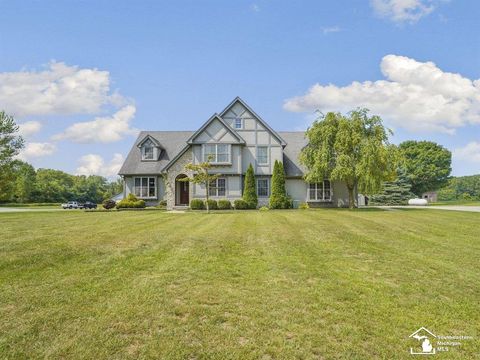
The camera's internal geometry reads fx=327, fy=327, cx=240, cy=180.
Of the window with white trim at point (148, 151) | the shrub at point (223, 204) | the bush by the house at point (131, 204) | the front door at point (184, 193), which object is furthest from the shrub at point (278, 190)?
the window with white trim at point (148, 151)

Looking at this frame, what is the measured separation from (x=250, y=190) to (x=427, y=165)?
45335 millimetres

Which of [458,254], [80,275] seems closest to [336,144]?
[458,254]

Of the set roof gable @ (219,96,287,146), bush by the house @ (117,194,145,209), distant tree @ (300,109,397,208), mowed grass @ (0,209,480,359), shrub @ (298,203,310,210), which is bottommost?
mowed grass @ (0,209,480,359)

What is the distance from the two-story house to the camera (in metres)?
29.3

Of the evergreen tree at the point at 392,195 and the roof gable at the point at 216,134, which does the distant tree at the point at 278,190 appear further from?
the evergreen tree at the point at 392,195

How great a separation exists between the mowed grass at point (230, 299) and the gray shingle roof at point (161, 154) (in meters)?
23.2

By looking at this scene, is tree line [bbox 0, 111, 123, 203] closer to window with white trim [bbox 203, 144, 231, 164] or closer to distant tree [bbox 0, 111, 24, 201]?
distant tree [bbox 0, 111, 24, 201]

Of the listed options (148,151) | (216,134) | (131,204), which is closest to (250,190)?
(216,134)

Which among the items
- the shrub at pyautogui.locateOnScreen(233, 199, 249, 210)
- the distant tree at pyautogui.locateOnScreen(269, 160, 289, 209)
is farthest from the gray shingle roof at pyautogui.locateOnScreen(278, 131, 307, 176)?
the shrub at pyautogui.locateOnScreen(233, 199, 249, 210)

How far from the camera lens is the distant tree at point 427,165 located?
5884 centimetres

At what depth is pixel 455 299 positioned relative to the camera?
5477 mm

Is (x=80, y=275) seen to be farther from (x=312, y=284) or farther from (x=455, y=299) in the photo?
(x=455, y=299)

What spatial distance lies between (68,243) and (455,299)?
30.8ft

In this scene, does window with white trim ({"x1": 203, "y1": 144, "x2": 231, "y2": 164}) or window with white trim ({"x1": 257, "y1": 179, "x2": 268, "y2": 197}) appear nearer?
window with white trim ({"x1": 203, "y1": 144, "x2": 231, "y2": 164})
